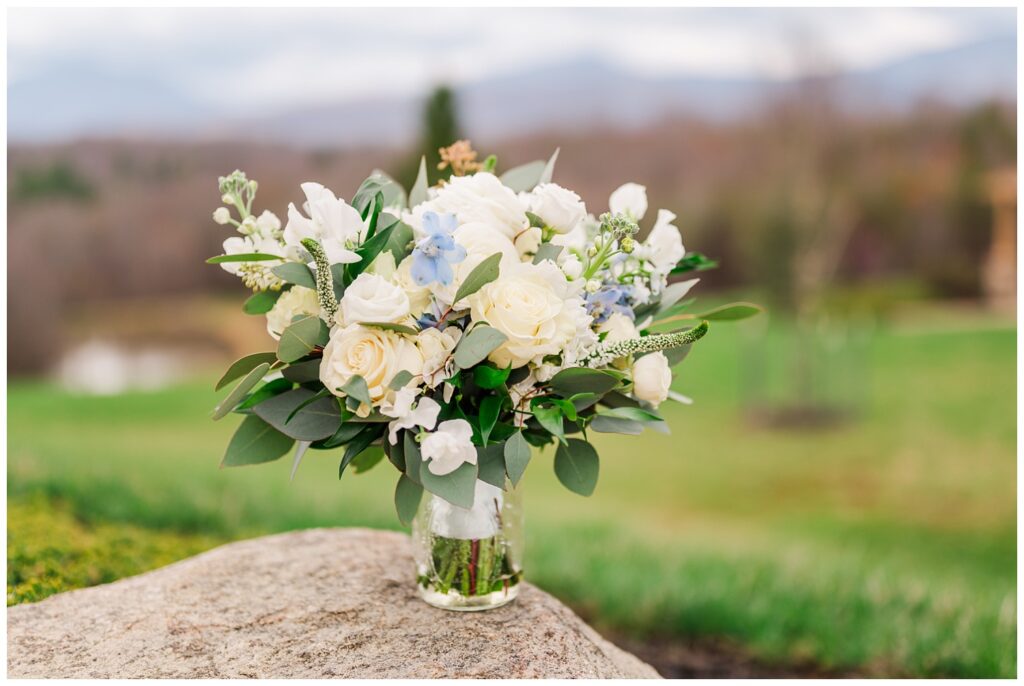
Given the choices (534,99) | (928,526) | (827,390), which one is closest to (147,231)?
(534,99)

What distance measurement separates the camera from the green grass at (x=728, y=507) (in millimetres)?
3227

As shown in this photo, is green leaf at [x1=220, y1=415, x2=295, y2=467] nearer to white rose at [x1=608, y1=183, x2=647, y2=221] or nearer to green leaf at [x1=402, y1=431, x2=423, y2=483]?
green leaf at [x1=402, y1=431, x2=423, y2=483]

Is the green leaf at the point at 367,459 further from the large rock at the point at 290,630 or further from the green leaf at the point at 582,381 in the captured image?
the green leaf at the point at 582,381

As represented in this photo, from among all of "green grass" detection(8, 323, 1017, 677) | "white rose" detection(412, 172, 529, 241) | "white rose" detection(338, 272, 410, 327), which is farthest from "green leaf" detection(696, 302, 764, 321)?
"green grass" detection(8, 323, 1017, 677)

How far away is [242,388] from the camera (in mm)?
1671

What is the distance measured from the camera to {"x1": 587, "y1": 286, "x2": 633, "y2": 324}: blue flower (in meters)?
1.82

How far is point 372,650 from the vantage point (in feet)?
6.13

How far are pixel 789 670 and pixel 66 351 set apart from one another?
10807 mm

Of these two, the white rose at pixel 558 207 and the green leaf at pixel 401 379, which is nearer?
the green leaf at pixel 401 379

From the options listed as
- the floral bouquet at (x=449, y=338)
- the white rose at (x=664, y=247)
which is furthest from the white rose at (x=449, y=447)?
the white rose at (x=664, y=247)

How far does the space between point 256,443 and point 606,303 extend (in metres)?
0.78

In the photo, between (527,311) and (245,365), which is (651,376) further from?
(245,365)

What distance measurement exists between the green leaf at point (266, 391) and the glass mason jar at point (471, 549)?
401 millimetres

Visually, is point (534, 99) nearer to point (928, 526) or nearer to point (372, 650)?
point (928, 526)
